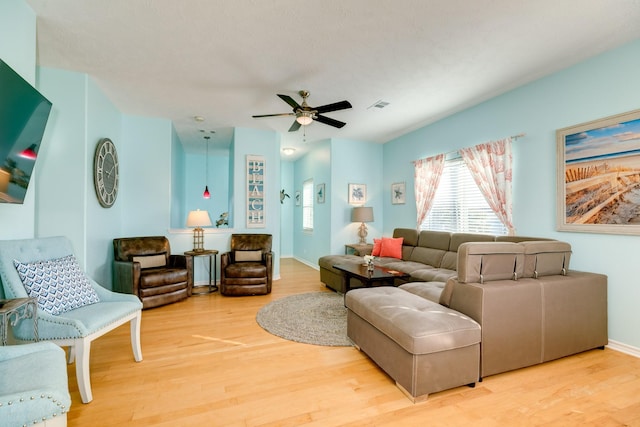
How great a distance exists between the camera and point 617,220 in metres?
2.63

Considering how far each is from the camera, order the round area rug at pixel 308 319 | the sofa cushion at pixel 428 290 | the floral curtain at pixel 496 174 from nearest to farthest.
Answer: the sofa cushion at pixel 428 290
the round area rug at pixel 308 319
the floral curtain at pixel 496 174

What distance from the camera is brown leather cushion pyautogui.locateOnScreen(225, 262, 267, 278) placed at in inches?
170

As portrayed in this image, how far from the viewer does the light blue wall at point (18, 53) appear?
1.98 meters

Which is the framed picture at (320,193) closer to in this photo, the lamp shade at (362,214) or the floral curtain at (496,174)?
the lamp shade at (362,214)

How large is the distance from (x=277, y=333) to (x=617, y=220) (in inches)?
138

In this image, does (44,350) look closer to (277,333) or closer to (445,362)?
(277,333)

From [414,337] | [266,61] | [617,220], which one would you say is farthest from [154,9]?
[617,220]

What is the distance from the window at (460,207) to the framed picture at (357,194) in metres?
1.51

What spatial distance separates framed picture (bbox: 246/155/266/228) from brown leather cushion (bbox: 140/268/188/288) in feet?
5.12

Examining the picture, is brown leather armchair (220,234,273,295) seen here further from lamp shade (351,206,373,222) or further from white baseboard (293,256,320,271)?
white baseboard (293,256,320,271)

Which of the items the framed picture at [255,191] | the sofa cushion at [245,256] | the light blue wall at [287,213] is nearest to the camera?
the sofa cushion at [245,256]

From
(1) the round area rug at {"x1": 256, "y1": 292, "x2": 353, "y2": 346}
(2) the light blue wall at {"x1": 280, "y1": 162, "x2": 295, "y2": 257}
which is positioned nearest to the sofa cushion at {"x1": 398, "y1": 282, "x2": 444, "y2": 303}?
(1) the round area rug at {"x1": 256, "y1": 292, "x2": 353, "y2": 346}

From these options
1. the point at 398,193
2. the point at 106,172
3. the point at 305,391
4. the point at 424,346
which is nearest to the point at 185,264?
the point at 106,172

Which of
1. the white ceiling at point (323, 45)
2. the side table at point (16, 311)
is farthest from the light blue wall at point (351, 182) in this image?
the side table at point (16, 311)
